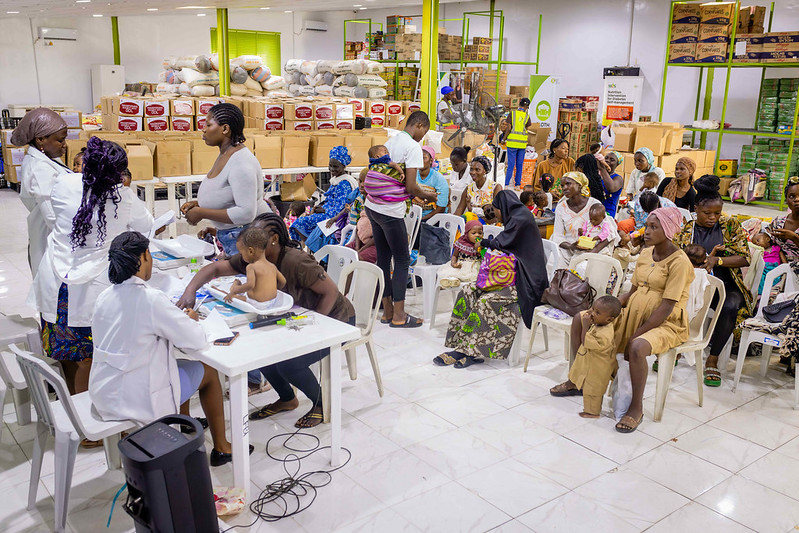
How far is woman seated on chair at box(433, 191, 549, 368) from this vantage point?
4.49 metres

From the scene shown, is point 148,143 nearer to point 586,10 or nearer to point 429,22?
point 429,22

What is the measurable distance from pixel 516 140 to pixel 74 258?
820 cm

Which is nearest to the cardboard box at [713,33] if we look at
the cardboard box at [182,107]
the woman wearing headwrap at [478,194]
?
the woman wearing headwrap at [478,194]

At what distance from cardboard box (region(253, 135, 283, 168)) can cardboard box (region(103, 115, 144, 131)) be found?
1930mm

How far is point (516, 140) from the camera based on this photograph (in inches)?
415

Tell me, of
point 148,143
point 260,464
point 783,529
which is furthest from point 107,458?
point 148,143

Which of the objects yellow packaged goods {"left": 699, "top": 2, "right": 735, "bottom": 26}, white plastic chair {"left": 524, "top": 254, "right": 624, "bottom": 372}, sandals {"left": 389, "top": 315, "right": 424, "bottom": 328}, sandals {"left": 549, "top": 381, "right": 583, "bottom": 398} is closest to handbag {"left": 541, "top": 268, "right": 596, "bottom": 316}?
white plastic chair {"left": 524, "top": 254, "right": 624, "bottom": 372}

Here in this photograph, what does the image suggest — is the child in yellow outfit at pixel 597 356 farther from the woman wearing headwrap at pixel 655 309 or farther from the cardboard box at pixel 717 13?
the cardboard box at pixel 717 13

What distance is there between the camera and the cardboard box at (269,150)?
783 cm

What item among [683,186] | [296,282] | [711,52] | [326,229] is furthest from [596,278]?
[711,52]

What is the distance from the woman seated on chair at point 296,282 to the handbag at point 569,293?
1392mm

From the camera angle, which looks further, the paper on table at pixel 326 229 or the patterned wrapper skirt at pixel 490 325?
the paper on table at pixel 326 229

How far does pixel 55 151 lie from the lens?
3.77 m

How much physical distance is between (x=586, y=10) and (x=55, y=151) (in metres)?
12.6
